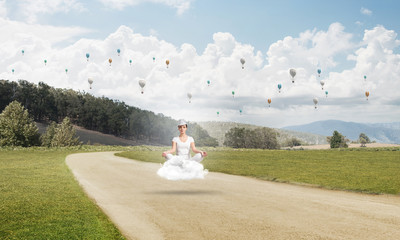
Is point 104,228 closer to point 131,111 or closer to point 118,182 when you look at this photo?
point 118,182

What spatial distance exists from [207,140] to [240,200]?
156 metres

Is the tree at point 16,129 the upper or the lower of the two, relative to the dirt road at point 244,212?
upper

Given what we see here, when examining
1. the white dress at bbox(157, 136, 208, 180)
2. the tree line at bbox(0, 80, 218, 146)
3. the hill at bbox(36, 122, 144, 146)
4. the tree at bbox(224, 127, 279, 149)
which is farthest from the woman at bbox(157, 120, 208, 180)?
the tree line at bbox(0, 80, 218, 146)

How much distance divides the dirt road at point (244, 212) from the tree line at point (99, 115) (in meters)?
149

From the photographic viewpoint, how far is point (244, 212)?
12.8 m

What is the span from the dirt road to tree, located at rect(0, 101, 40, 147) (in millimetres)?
73925

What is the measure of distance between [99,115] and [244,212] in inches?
6376

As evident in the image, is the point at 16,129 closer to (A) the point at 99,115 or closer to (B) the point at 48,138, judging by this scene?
(B) the point at 48,138

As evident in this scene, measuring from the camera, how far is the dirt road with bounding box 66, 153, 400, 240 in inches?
400

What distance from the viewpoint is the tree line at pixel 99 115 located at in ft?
520

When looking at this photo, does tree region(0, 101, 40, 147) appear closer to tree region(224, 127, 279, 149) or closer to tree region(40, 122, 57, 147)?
tree region(40, 122, 57, 147)

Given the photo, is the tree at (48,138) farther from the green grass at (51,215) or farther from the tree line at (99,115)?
the green grass at (51,215)

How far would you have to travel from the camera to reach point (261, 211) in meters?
13.0

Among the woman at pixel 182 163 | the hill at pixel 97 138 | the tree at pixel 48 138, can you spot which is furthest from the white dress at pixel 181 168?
the hill at pixel 97 138
